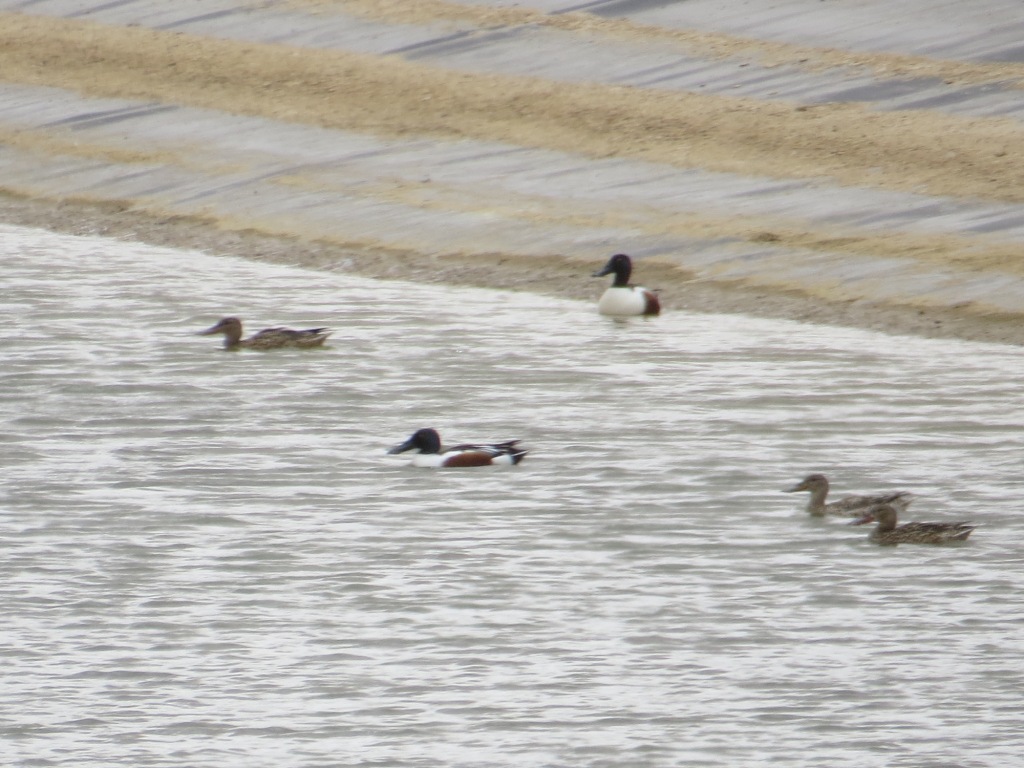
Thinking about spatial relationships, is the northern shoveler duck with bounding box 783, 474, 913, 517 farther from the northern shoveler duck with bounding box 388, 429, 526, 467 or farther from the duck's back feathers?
the duck's back feathers

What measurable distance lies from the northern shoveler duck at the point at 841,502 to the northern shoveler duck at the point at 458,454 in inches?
68.3

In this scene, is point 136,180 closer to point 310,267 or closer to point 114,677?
point 310,267

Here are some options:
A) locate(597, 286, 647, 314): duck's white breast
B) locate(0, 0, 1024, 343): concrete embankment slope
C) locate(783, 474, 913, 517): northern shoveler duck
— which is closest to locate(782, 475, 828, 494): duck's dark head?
locate(783, 474, 913, 517): northern shoveler duck

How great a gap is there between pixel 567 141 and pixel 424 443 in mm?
9983

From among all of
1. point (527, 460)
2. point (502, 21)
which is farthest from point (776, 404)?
point (502, 21)

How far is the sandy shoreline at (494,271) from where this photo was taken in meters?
16.1

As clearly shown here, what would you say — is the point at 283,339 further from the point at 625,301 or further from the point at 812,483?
the point at 812,483

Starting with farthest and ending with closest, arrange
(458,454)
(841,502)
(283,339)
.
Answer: (283,339), (458,454), (841,502)

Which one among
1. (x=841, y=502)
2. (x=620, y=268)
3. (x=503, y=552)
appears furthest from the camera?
(x=620, y=268)

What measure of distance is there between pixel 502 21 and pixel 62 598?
57.3 ft

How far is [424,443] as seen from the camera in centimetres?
1190

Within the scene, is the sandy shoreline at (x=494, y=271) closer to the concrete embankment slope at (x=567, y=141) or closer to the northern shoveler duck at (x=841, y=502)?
the concrete embankment slope at (x=567, y=141)

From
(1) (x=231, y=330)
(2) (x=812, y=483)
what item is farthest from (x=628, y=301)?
(2) (x=812, y=483)

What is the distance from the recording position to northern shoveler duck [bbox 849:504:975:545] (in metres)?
10.2
